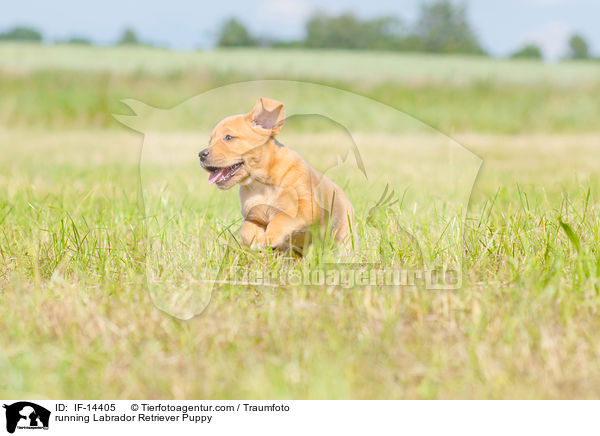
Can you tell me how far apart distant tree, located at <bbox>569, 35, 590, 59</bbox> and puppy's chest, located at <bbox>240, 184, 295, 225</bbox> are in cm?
5221

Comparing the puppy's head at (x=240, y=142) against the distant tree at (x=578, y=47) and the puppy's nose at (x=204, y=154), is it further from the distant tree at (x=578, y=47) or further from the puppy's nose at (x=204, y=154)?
the distant tree at (x=578, y=47)

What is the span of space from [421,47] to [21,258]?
5077 centimetres

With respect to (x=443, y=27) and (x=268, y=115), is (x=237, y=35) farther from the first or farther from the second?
(x=268, y=115)

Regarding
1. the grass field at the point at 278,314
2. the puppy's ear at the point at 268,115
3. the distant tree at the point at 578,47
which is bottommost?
the grass field at the point at 278,314

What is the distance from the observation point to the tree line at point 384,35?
33.2 metres

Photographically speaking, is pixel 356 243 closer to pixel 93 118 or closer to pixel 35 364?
pixel 35 364

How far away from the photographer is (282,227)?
1990 mm

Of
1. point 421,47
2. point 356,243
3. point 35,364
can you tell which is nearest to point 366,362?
point 356,243

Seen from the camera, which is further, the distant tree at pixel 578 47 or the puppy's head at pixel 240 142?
the distant tree at pixel 578 47
